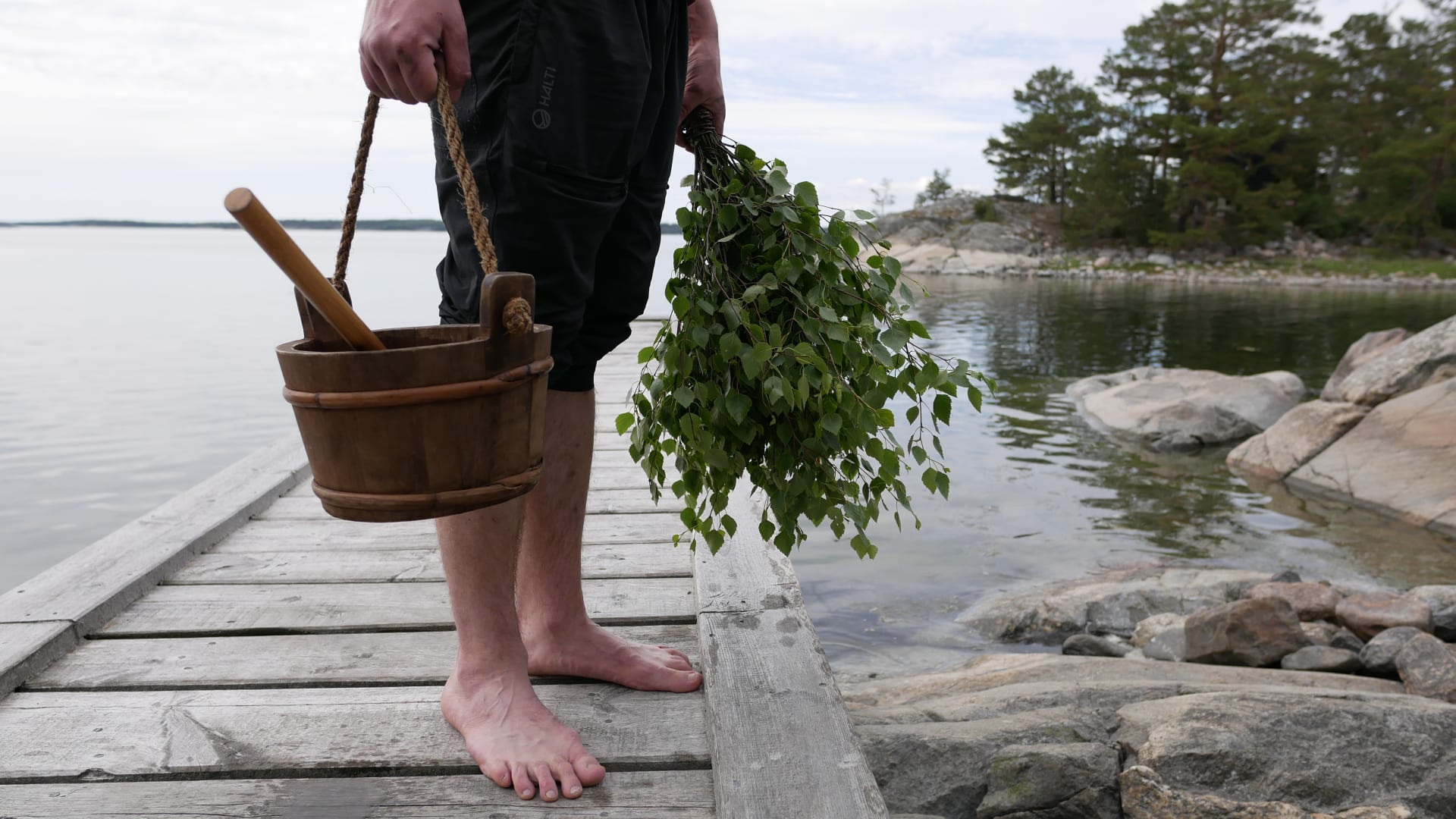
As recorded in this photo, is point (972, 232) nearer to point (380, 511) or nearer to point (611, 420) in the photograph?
point (611, 420)

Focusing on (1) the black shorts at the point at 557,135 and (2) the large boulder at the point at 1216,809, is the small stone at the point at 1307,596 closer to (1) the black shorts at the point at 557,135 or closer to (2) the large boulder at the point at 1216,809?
(2) the large boulder at the point at 1216,809

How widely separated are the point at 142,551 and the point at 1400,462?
23.5 ft

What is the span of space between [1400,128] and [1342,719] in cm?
4081

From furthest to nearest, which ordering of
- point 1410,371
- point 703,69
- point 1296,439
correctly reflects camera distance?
1. point 1410,371
2. point 1296,439
3. point 703,69

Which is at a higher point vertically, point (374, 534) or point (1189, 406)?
point (374, 534)

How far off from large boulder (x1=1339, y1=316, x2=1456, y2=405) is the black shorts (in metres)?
7.73

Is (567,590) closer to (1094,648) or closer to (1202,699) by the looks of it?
(1202,699)

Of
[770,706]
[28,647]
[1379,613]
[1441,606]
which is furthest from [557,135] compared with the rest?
[1441,606]

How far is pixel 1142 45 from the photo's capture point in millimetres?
37094

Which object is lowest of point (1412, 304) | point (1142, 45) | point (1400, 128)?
point (1412, 304)

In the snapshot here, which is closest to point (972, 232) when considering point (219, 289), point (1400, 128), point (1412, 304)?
point (1400, 128)

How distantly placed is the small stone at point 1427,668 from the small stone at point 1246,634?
1.13ft

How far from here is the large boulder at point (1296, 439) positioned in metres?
7.33

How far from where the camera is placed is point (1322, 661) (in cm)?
363
